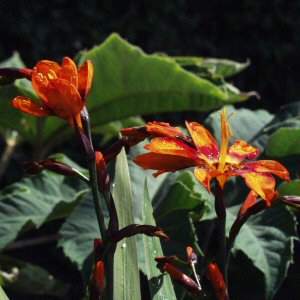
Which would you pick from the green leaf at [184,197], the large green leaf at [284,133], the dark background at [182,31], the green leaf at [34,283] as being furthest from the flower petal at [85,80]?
the dark background at [182,31]

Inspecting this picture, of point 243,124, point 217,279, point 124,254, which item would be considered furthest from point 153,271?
point 243,124

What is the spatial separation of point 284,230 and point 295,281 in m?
0.17

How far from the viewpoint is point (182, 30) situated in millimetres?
4492

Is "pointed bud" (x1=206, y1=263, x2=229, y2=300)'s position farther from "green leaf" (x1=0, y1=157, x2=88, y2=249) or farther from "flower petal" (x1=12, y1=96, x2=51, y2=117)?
"green leaf" (x1=0, y1=157, x2=88, y2=249)

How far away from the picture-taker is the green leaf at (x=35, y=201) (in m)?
1.50

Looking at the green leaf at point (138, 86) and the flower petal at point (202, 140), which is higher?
the flower petal at point (202, 140)

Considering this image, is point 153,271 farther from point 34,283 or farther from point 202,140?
point 34,283

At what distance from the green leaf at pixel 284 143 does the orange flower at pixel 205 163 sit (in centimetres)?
46

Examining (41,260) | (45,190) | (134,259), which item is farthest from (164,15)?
(134,259)

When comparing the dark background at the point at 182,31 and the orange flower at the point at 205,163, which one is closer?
the orange flower at the point at 205,163

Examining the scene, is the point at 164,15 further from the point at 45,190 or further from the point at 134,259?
the point at 134,259

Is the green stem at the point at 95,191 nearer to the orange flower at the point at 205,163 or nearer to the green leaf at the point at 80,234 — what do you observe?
the orange flower at the point at 205,163

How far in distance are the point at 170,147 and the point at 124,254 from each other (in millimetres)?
173

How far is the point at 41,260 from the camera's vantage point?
1977 millimetres
